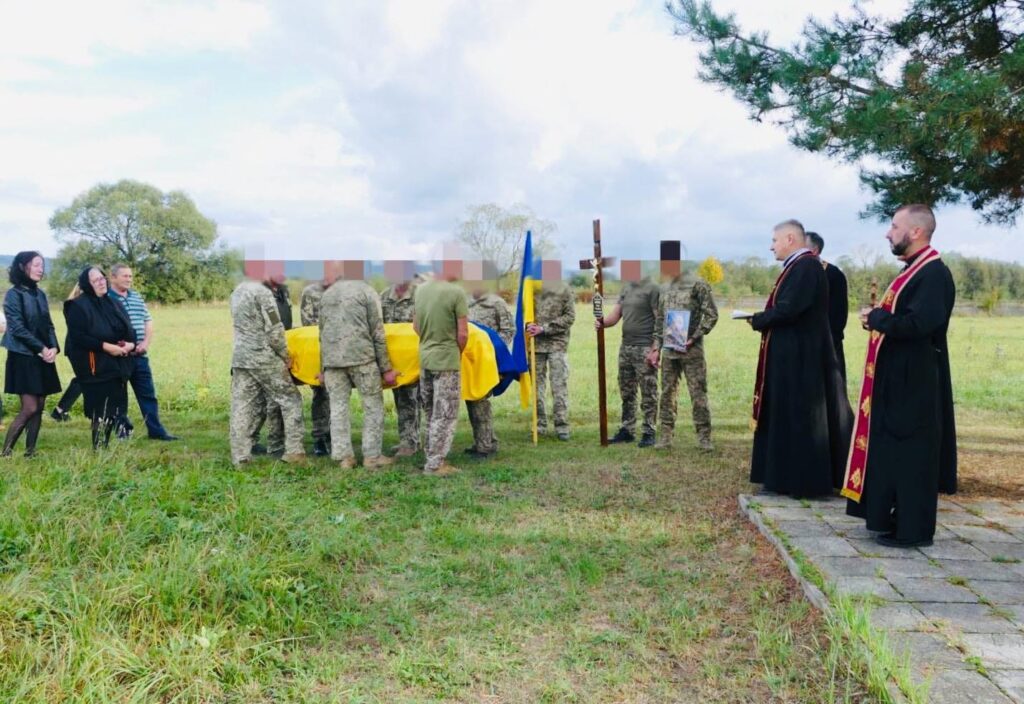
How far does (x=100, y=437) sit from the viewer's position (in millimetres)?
7109

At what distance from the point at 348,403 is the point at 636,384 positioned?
3215 mm

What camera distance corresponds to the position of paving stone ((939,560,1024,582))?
4227mm

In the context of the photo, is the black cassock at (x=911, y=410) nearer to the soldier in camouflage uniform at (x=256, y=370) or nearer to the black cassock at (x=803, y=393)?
the black cassock at (x=803, y=393)

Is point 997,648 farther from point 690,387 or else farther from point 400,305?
point 400,305

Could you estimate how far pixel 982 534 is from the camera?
501 centimetres

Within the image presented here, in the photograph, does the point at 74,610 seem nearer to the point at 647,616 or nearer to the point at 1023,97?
the point at 647,616

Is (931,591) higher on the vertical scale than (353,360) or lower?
lower

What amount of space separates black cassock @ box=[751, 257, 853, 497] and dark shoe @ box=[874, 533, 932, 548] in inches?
40.8

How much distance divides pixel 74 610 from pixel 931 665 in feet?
12.4

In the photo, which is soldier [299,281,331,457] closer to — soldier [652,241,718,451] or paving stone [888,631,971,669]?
soldier [652,241,718,451]

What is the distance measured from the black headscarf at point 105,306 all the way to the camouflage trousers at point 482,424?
3570 millimetres

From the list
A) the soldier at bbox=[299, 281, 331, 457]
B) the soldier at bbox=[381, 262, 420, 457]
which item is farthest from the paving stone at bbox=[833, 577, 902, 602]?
the soldier at bbox=[299, 281, 331, 457]

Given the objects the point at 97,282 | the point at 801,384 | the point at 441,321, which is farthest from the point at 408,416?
the point at 801,384

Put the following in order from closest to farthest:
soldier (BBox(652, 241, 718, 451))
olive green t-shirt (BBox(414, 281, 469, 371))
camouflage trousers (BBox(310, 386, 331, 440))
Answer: olive green t-shirt (BBox(414, 281, 469, 371)) → soldier (BBox(652, 241, 718, 451)) → camouflage trousers (BBox(310, 386, 331, 440))
